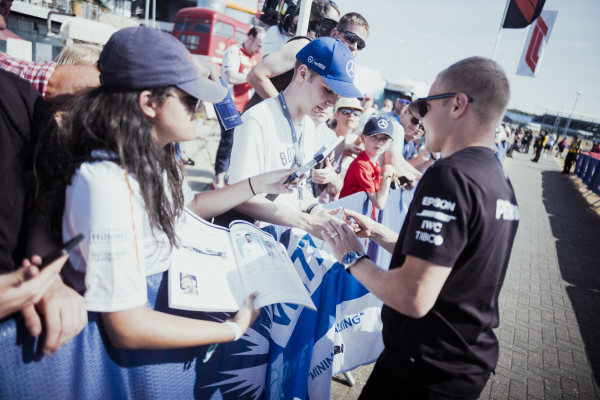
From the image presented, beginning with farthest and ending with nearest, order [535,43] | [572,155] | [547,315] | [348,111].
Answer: [572,155] < [535,43] < [547,315] < [348,111]

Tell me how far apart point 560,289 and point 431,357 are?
6058 millimetres

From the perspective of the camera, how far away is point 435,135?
1506 mm

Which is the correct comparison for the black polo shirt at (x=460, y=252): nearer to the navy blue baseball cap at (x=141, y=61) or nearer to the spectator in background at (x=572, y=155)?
the navy blue baseball cap at (x=141, y=61)

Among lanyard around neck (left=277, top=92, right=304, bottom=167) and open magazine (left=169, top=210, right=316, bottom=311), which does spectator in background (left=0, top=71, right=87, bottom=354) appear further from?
lanyard around neck (left=277, top=92, right=304, bottom=167)

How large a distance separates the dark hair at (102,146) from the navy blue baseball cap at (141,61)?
0.04 m

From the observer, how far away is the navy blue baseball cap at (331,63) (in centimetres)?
217

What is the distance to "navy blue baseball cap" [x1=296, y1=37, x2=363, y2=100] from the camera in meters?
2.17

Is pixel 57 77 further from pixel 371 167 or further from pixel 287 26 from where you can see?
pixel 371 167

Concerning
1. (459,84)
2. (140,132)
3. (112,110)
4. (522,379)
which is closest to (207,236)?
(140,132)

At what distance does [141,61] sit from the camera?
1192 mm

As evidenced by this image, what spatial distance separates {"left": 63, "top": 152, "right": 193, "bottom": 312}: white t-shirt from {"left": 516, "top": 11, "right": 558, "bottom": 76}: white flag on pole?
12.2 metres

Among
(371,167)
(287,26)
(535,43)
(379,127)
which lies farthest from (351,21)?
(535,43)

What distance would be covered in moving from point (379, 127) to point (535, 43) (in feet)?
31.1

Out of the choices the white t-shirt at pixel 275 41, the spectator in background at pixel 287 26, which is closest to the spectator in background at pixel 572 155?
the spectator in background at pixel 287 26
